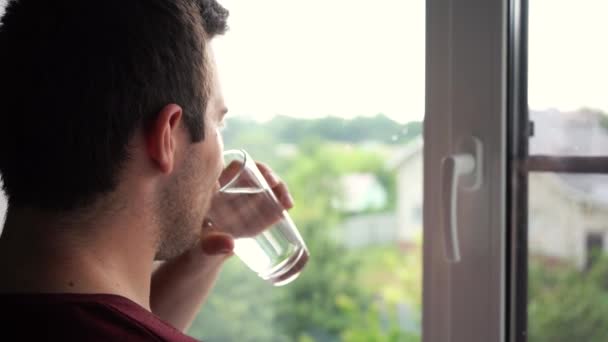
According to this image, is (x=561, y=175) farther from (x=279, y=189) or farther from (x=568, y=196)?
(x=279, y=189)

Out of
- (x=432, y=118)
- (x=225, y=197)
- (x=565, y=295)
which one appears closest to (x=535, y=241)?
(x=565, y=295)

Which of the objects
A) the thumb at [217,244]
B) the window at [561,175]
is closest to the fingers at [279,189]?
the thumb at [217,244]

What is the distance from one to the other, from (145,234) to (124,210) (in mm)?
48

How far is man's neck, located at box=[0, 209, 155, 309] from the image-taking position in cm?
82

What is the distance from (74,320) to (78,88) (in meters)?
0.27

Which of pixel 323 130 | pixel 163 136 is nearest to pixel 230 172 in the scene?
pixel 163 136

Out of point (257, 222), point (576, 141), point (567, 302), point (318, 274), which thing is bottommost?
point (318, 274)

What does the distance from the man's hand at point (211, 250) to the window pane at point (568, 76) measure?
0.39m

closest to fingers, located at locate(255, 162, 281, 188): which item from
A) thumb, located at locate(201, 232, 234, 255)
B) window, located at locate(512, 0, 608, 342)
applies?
thumb, located at locate(201, 232, 234, 255)

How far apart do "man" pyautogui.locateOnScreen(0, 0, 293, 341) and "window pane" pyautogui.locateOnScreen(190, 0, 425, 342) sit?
1.36ft

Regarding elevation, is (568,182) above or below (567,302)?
above

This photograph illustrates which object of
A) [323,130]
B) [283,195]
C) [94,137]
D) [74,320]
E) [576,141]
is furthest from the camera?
[323,130]

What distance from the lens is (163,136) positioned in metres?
0.89

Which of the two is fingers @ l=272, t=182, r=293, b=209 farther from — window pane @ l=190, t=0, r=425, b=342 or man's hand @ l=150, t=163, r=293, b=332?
window pane @ l=190, t=0, r=425, b=342
